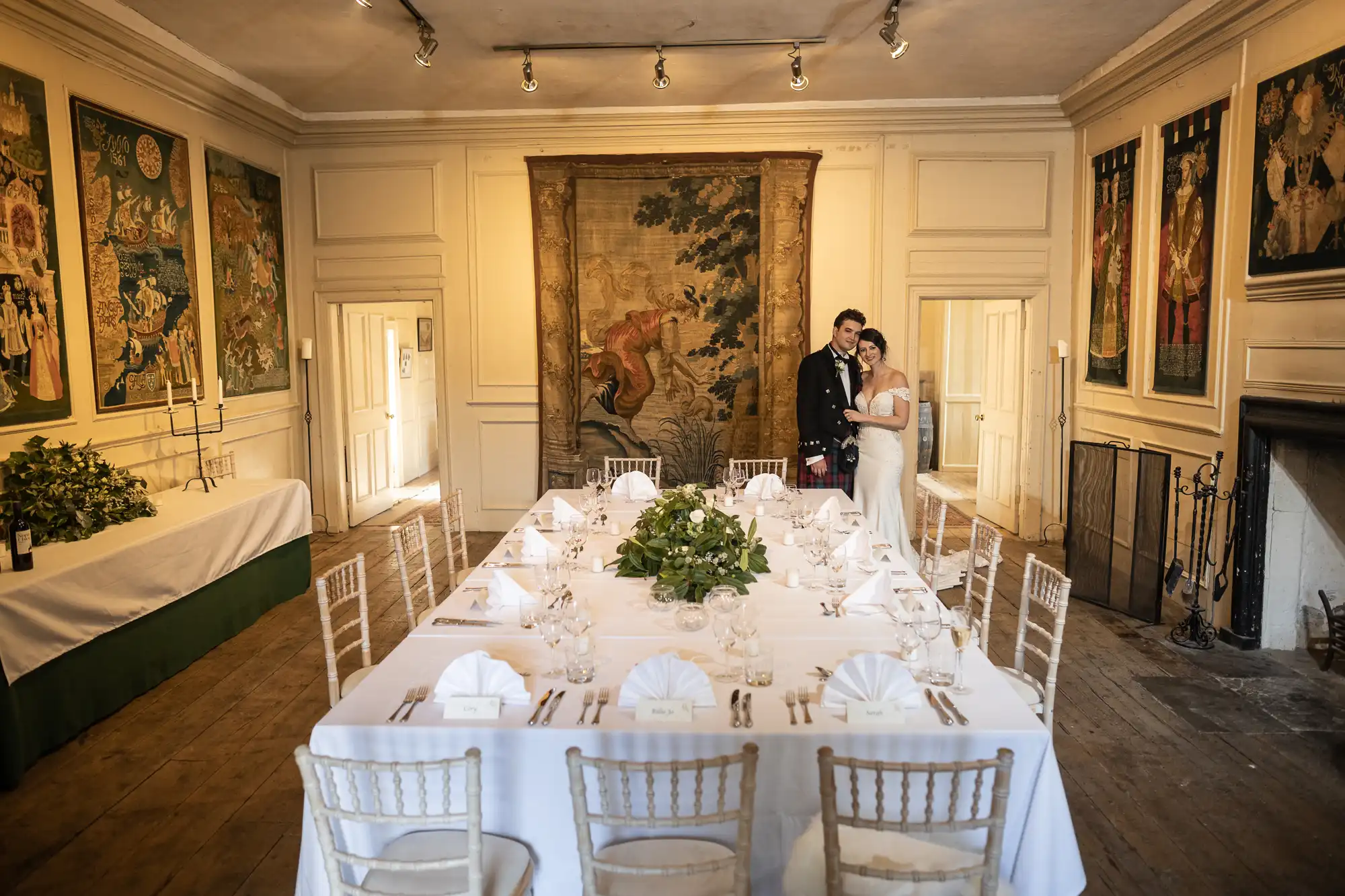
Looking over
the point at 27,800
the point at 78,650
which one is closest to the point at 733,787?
the point at 27,800

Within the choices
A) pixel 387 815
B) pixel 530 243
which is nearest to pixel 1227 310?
pixel 530 243

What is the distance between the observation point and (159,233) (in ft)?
19.5

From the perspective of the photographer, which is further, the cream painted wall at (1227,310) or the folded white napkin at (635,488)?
the folded white napkin at (635,488)

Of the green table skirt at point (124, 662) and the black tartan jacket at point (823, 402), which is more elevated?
the black tartan jacket at point (823, 402)

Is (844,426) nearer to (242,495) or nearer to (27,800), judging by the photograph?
(242,495)

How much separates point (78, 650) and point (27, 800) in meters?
0.72

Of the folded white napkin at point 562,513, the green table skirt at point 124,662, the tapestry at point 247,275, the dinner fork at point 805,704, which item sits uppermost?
the tapestry at point 247,275

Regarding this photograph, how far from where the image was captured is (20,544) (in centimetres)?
385

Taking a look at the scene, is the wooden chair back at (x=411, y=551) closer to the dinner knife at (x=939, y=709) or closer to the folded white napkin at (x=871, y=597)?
the folded white napkin at (x=871, y=597)

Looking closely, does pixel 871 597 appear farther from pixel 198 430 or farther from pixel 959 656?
pixel 198 430

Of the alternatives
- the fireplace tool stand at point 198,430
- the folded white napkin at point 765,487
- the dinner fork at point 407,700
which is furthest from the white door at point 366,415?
the dinner fork at point 407,700

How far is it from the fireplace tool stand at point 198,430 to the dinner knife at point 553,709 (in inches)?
167

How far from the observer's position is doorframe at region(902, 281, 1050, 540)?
7.58m

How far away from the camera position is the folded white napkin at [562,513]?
4586 mm
